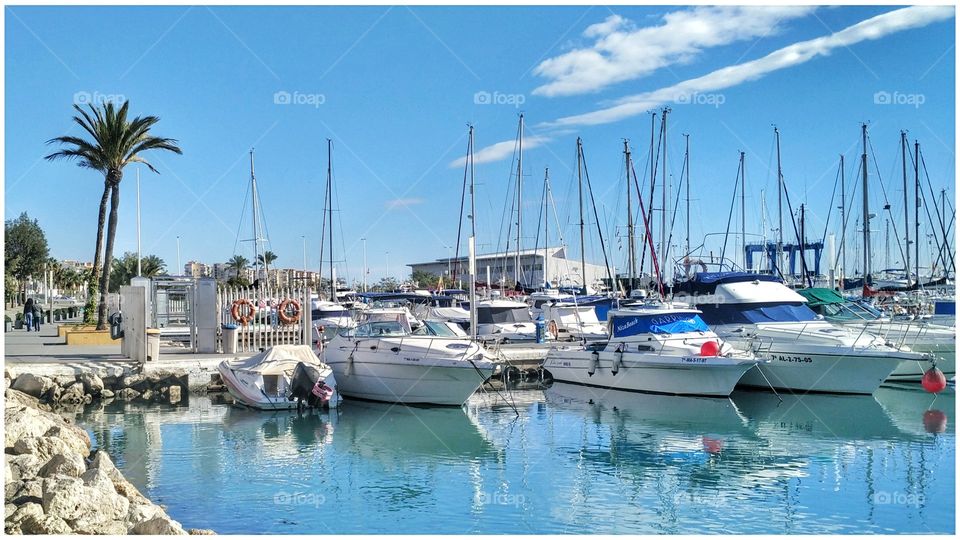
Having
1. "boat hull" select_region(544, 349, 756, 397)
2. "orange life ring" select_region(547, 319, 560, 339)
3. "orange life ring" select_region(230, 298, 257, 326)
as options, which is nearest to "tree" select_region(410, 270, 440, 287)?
"orange life ring" select_region(547, 319, 560, 339)

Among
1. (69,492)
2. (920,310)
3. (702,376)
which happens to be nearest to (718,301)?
(702,376)

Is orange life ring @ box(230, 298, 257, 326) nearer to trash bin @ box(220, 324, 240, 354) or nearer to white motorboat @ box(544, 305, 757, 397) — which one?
trash bin @ box(220, 324, 240, 354)

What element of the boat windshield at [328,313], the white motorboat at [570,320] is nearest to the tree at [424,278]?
the boat windshield at [328,313]

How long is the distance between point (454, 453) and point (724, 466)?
195 inches

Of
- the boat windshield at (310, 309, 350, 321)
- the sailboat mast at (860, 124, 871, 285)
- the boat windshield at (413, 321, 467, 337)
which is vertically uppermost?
the sailboat mast at (860, 124, 871, 285)

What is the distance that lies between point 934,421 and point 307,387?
14373 millimetres

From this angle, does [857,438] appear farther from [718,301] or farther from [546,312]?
[546,312]

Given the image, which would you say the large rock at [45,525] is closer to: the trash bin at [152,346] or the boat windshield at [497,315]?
the trash bin at [152,346]

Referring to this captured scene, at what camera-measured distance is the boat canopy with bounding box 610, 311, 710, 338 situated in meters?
23.2

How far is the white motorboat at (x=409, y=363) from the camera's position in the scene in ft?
68.2

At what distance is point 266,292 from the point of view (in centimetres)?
2689

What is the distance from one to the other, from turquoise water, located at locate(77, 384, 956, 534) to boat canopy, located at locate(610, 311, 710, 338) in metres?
1.86

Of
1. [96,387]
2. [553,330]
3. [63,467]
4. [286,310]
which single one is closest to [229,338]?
[286,310]

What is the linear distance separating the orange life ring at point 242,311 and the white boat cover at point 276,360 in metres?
4.52
